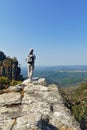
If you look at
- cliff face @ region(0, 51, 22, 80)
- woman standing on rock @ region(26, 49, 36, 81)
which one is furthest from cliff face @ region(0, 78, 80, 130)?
cliff face @ region(0, 51, 22, 80)

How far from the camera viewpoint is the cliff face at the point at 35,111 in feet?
51.7

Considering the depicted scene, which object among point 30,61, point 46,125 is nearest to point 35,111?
point 46,125

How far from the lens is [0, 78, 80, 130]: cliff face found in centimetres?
1577

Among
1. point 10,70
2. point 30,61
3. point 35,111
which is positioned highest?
point 30,61

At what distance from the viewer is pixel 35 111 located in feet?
60.7

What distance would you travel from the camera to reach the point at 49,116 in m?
18.2

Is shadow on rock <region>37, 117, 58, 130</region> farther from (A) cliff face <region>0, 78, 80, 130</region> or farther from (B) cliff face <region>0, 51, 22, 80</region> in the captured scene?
(B) cliff face <region>0, 51, 22, 80</region>

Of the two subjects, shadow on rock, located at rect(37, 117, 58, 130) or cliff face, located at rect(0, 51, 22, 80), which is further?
cliff face, located at rect(0, 51, 22, 80)

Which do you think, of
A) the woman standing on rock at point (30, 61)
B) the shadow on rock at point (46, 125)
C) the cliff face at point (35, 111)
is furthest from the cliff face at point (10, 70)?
the shadow on rock at point (46, 125)

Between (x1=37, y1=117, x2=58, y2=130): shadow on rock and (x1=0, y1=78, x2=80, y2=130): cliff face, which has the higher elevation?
(x1=0, y1=78, x2=80, y2=130): cliff face

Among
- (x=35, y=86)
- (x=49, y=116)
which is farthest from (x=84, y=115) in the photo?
(x=49, y=116)

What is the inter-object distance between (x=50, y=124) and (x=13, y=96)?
541 cm

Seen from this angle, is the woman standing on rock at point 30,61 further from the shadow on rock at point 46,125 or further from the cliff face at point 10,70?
the cliff face at point 10,70

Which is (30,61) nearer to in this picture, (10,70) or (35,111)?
(35,111)
